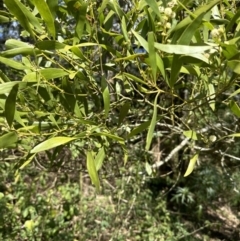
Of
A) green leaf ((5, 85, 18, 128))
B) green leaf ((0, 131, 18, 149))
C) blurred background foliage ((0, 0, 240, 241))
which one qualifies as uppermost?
green leaf ((5, 85, 18, 128))

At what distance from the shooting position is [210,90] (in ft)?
3.01

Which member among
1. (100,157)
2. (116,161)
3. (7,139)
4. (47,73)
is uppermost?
(47,73)

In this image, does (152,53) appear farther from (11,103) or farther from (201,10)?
(11,103)

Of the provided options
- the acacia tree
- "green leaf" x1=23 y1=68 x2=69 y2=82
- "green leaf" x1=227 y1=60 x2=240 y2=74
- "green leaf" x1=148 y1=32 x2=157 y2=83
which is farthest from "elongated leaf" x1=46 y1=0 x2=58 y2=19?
"green leaf" x1=227 y1=60 x2=240 y2=74

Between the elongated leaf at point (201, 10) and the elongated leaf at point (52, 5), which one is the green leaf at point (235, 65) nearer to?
the elongated leaf at point (201, 10)

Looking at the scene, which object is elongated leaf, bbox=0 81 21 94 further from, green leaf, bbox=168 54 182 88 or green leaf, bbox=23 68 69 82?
green leaf, bbox=168 54 182 88

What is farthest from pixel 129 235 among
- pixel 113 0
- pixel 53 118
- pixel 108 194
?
pixel 113 0

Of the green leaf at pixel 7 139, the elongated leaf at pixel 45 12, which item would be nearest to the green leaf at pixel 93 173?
the green leaf at pixel 7 139

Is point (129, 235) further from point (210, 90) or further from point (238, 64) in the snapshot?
point (238, 64)

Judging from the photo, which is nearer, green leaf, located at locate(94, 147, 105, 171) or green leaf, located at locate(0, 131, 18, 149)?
green leaf, located at locate(0, 131, 18, 149)

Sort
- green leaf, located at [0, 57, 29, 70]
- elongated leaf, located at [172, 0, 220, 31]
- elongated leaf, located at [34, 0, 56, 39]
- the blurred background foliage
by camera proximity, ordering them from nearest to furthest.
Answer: elongated leaf, located at [172, 0, 220, 31], elongated leaf, located at [34, 0, 56, 39], green leaf, located at [0, 57, 29, 70], the blurred background foliage

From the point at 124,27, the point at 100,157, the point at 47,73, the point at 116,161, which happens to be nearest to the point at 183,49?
Result: the point at 124,27

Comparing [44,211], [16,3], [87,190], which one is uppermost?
[16,3]

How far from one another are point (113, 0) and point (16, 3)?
216 millimetres
